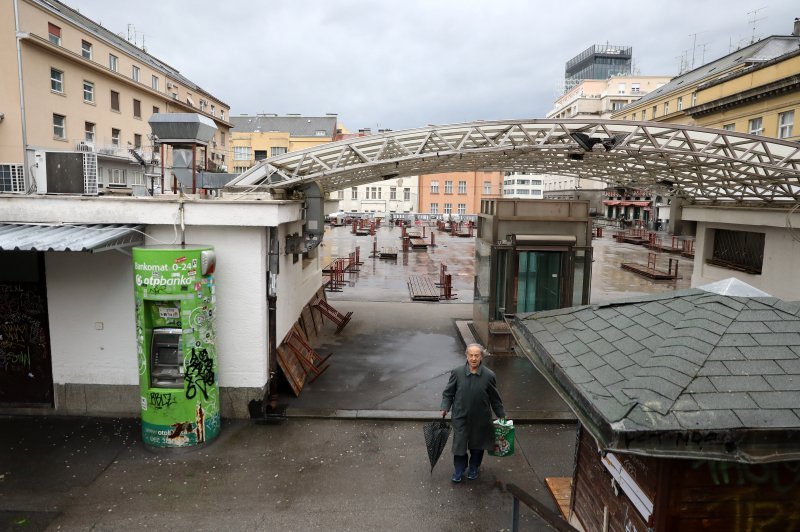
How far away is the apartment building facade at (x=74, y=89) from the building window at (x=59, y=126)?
0.18 feet

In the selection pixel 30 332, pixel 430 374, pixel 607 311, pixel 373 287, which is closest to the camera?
pixel 607 311

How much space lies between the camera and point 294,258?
990 centimetres

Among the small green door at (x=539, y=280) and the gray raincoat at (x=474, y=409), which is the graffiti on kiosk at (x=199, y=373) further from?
the small green door at (x=539, y=280)

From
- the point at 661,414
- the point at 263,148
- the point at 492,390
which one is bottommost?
the point at 492,390

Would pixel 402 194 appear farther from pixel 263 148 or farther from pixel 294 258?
pixel 294 258

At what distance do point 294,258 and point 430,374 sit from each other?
11.1 feet

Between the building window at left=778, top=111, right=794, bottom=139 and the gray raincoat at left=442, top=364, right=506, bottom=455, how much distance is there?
3097cm

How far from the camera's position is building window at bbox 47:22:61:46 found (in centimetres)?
2841

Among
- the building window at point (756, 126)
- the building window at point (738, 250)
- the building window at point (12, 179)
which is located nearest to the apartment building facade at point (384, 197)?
the building window at point (756, 126)

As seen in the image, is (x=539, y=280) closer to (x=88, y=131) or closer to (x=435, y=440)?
(x=435, y=440)

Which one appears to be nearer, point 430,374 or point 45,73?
point 430,374

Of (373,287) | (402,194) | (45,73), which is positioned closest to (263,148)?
(402,194)

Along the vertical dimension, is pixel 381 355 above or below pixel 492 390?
below

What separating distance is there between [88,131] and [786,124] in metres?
40.8
